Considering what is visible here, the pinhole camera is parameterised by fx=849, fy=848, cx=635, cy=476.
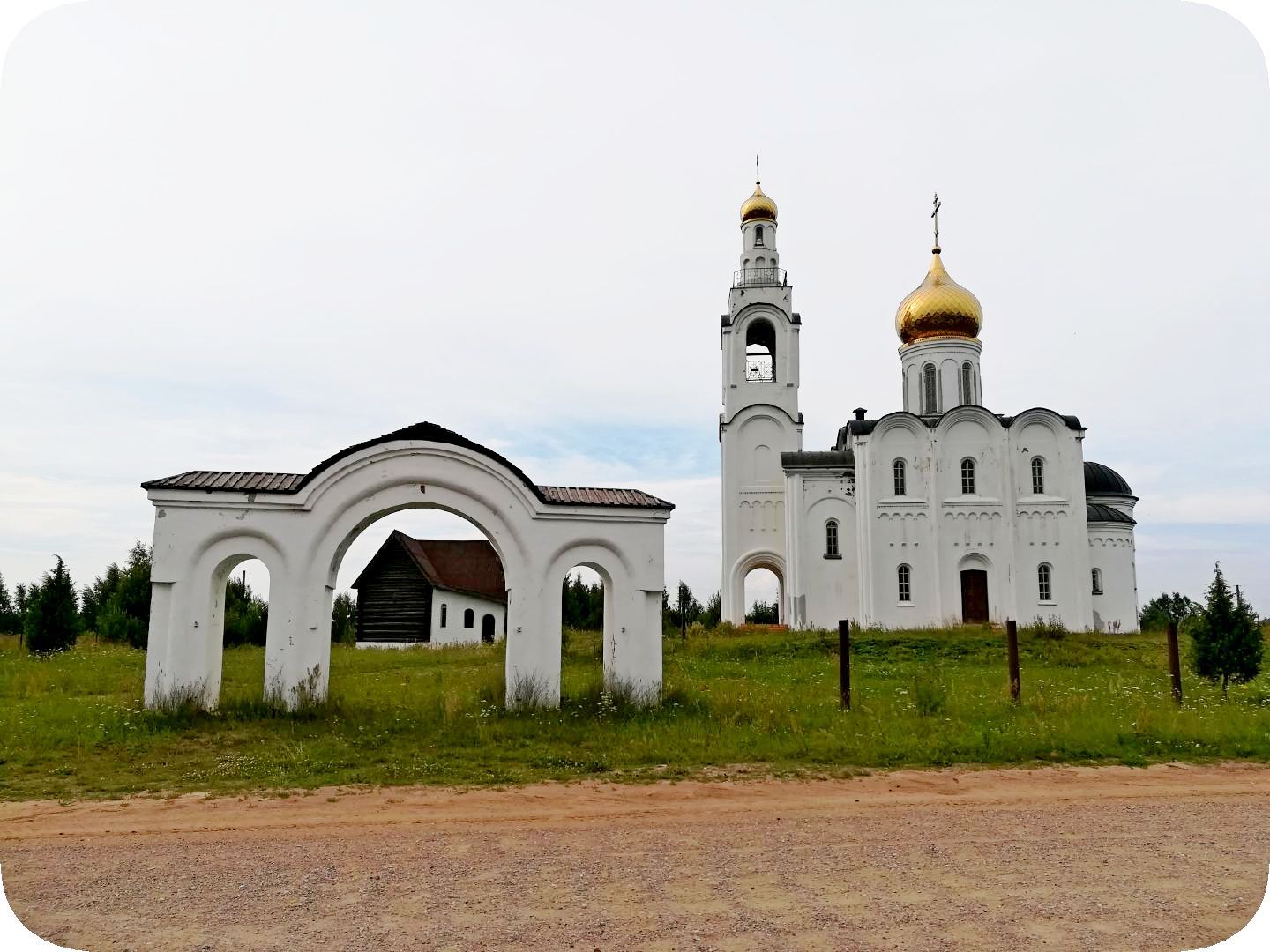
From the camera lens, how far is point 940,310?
31.2 metres

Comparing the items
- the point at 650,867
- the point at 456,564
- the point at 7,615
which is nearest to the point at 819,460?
the point at 456,564

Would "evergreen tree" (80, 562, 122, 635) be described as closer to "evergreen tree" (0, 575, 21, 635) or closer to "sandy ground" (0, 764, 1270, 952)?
"evergreen tree" (0, 575, 21, 635)

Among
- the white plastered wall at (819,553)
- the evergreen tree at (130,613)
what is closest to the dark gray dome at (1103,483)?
the white plastered wall at (819,553)

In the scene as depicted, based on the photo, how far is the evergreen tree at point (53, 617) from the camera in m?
23.8

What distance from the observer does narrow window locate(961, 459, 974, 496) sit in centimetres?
2892

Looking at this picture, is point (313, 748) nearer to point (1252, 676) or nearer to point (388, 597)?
point (1252, 676)

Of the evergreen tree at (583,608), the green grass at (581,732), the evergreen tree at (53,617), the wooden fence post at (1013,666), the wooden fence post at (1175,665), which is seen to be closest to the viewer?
the green grass at (581,732)

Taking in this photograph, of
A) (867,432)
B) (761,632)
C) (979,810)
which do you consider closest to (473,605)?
(761,632)

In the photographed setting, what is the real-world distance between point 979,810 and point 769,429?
24077 millimetres

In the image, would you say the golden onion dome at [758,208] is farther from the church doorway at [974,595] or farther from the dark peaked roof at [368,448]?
the dark peaked roof at [368,448]

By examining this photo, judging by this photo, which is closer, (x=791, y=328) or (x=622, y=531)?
(x=622, y=531)

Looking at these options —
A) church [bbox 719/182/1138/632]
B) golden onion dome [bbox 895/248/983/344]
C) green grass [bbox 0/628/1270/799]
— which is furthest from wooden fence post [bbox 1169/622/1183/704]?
golden onion dome [bbox 895/248/983/344]

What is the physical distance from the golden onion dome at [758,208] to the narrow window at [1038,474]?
44.4ft

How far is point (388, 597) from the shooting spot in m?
31.8
